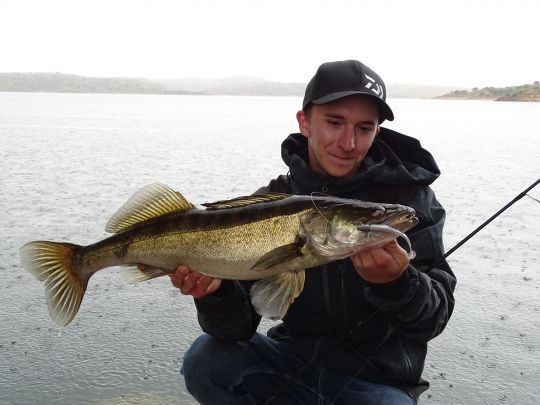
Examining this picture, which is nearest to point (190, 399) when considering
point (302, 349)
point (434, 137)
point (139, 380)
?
point (139, 380)

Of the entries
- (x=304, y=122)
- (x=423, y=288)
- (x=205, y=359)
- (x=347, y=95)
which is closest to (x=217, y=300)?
(x=205, y=359)

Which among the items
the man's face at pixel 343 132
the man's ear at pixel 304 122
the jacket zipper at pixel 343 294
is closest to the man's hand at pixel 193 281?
the jacket zipper at pixel 343 294

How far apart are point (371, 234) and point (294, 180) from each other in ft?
3.48

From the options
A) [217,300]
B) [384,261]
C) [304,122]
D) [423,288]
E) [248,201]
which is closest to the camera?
[384,261]

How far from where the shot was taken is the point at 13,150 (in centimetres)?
1578

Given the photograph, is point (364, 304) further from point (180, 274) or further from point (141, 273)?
point (141, 273)

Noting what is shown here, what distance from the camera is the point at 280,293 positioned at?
2.90 metres

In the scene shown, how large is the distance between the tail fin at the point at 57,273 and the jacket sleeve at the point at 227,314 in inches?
27.8

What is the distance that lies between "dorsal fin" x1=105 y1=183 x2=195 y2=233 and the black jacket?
22.0 inches

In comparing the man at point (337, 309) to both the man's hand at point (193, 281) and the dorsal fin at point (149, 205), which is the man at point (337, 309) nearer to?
the man's hand at point (193, 281)

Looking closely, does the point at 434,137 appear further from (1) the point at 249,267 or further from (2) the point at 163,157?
(1) the point at 249,267

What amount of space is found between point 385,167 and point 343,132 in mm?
320

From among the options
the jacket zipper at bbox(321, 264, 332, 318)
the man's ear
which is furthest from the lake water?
the man's ear

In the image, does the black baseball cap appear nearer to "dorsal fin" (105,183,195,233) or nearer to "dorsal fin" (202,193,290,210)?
"dorsal fin" (202,193,290,210)
